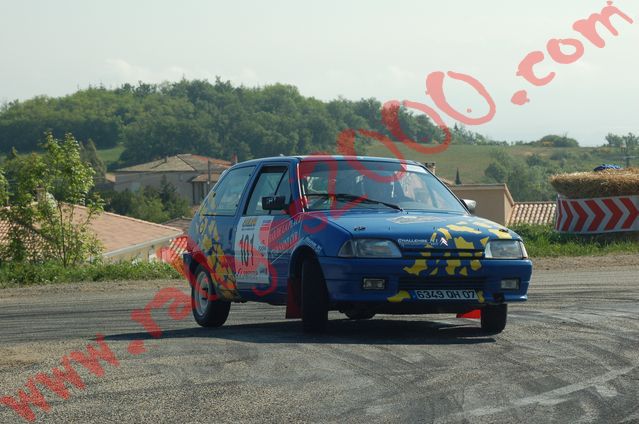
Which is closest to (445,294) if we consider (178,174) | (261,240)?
(261,240)

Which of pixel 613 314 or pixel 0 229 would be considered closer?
pixel 613 314

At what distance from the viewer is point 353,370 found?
797 centimetres

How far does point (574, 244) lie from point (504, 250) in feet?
52.8

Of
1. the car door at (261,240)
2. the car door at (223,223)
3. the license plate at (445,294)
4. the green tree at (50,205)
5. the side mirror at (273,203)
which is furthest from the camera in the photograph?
the green tree at (50,205)

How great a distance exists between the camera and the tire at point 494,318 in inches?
404

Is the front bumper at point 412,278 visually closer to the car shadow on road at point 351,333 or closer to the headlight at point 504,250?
the headlight at point 504,250

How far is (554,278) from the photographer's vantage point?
18.7m

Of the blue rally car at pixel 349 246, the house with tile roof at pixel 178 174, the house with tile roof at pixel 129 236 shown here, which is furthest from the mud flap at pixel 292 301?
the house with tile roof at pixel 178 174

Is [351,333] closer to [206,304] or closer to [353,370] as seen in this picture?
[206,304]

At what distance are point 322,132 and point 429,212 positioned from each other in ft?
441

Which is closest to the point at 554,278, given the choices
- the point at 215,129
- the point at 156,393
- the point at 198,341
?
the point at 198,341

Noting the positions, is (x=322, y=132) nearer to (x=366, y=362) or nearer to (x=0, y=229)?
(x=0, y=229)

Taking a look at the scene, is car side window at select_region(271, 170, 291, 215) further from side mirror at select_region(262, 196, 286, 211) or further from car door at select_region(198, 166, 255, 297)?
car door at select_region(198, 166, 255, 297)

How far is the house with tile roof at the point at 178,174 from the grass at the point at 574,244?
126613 mm
